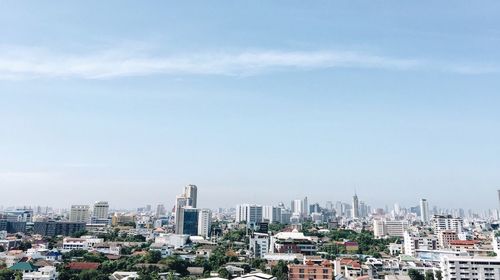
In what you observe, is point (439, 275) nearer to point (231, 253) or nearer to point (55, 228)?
point (231, 253)

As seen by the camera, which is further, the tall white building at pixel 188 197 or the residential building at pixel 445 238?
the tall white building at pixel 188 197

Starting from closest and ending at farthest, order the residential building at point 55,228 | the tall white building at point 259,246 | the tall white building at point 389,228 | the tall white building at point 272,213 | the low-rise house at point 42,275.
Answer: the low-rise house at point 42,275, the tall white building at point 259,246, the residential building at point 55,228, the tall white building at point 389,228, the tall white building at point 272,213

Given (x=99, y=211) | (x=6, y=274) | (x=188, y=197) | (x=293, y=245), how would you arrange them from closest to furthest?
(x=6, y=274), (x=293, y=245), (x=99, y=211), (x=188, y=197)

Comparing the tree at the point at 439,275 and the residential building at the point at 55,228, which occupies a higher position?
the residential building at the point at 55,228

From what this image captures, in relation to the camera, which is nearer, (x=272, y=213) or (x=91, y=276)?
(x=91, y=276)

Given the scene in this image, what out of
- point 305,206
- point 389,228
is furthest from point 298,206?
point 389,228

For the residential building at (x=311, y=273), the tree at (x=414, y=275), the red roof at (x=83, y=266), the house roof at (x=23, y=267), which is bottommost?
the tree at (x=414, y=275)

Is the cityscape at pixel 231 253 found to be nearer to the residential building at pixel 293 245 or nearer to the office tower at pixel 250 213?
the residential building at pixel 293 245

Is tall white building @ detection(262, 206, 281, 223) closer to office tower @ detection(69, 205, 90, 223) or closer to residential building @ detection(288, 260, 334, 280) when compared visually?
office tower @ detection(69, 205, 90, 223)

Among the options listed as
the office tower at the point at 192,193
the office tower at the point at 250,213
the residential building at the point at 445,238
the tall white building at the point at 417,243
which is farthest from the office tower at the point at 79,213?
the residential building at the point at 445,238
